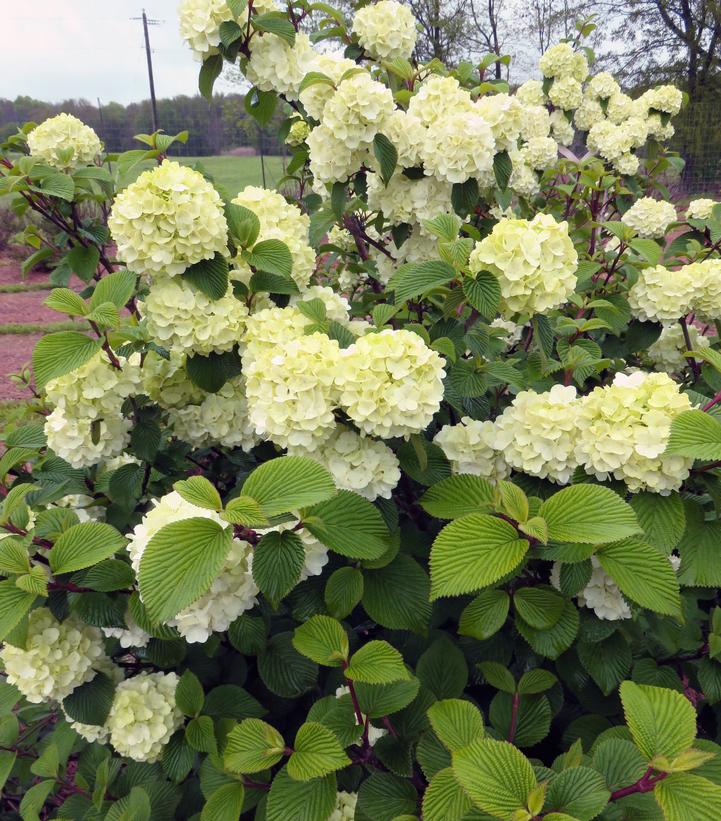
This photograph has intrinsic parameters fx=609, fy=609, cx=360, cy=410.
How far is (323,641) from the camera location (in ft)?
3.13

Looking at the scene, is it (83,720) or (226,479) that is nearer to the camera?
(83,720)

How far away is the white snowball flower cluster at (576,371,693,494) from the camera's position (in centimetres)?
96

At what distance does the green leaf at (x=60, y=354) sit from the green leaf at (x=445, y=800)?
95 cm

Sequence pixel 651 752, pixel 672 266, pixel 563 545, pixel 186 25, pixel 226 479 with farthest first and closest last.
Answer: pixel 672 266 → pixel 226 479 → pixel 186 25 → pixel 563 545 → pixel 651 752

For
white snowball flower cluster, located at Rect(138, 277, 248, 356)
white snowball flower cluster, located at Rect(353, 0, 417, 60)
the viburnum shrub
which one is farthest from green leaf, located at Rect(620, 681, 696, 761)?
white snowball flower cluster, located at Rect(353, 0, 417, 60)

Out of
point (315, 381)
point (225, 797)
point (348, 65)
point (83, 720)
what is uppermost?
point (348, 65)

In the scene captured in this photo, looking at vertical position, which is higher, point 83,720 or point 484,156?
point 484,156

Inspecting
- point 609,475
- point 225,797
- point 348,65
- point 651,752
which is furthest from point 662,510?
point 348,65

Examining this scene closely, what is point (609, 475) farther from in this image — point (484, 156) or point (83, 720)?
point (83, 720)

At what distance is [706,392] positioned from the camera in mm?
1823

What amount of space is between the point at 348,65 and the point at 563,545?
1.34 m

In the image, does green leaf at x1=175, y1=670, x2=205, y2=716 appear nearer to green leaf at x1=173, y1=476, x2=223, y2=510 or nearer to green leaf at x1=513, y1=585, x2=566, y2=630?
green leaf at x1=173, y1=476, x2=223, y2=510

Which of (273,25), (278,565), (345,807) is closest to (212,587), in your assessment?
(278,565)

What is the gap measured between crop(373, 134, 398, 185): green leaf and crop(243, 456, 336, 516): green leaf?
89 centimetres
